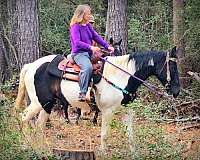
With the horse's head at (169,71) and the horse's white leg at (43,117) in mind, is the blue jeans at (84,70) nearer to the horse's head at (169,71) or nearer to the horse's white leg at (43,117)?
the horse's head at (169,71)

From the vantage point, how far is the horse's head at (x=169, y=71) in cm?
850

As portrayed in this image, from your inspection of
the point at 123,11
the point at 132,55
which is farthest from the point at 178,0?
the point at 132,55

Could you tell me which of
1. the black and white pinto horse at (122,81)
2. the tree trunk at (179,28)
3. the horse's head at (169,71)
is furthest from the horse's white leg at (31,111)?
the tree trunk at (179,28)

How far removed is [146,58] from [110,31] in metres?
4.27

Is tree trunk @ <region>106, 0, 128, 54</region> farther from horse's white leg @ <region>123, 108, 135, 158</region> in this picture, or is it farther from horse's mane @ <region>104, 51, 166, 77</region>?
horse's white leg @ <region>123, 108, 135, 158</region>

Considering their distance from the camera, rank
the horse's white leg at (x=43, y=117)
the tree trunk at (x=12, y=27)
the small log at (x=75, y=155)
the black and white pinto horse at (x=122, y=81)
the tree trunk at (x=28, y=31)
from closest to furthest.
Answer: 1. the small log at (x=75, y=155)
2. the black and white pinto horse at (x=122, y=81)
3. the horse's white leg at (x=43, y=117)
4. the tree trunk at (x=28, y=31)
5. the tree trunk at (x=12, y=27)

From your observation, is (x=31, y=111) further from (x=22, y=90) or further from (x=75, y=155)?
(x=75, y=155)

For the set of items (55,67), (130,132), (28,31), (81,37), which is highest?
(81,37)

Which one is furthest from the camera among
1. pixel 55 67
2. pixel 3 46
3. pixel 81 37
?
pixel 3 46

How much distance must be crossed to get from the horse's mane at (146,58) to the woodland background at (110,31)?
738 millimetres

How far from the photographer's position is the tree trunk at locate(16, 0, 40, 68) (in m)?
10.7

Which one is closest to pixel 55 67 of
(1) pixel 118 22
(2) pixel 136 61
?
(2) pixel 136 61

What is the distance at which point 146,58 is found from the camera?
865 centimetres

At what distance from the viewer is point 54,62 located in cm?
912
